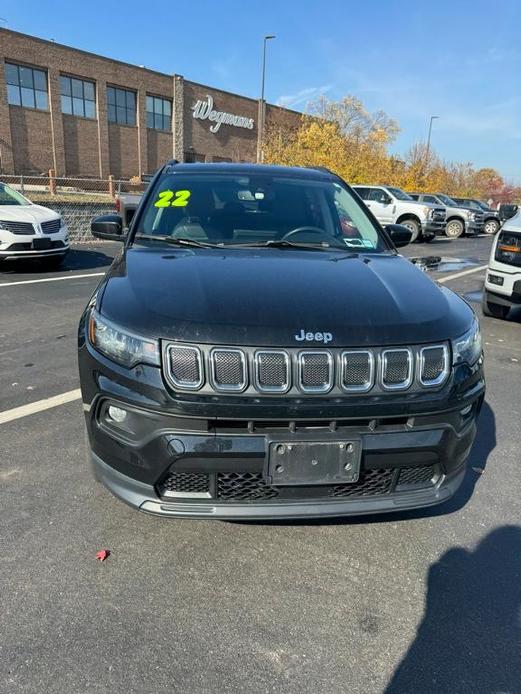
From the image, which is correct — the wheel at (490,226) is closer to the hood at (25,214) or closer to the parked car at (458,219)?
the parked car at (458,219)

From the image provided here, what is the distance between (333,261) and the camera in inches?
115

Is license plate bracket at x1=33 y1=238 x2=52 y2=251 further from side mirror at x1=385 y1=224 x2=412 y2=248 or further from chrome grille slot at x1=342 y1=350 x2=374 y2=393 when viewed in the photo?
chrome grille slot at x1=342 y1=350 x2=374 y2=393

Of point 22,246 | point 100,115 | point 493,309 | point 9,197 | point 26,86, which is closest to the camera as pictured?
point 493,309

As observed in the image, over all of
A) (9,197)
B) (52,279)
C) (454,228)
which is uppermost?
(9,197)

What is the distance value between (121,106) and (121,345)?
4320cm

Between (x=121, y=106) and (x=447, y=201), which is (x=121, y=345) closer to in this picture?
(x=447, y=201)

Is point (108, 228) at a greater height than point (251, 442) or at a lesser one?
greater

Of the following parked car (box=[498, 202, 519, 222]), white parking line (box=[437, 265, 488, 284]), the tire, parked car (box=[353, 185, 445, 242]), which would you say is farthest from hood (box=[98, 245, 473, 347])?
the tire

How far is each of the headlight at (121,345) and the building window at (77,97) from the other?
3963 cm

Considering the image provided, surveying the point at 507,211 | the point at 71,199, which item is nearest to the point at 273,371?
the point at 507,211

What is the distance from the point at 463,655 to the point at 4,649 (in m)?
1.66

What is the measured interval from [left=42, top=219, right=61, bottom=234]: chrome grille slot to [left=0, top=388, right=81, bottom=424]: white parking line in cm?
673

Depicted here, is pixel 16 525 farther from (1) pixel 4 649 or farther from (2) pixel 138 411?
(2) pixel 138 411

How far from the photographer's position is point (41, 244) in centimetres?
988
